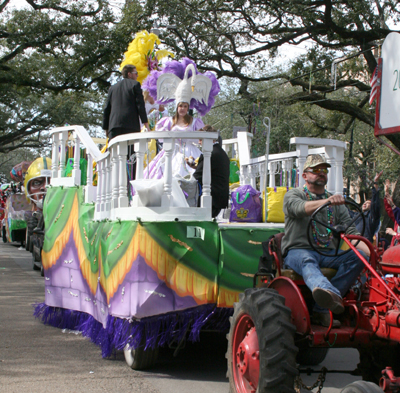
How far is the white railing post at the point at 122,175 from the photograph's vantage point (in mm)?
6113

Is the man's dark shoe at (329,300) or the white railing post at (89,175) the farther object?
the white railing post at (89,175)

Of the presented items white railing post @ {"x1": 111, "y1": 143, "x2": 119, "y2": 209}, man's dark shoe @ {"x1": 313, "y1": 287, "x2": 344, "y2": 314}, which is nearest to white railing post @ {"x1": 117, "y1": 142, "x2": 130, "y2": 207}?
white railing post @ {"x1": 111, "y1": 143, "x2": 119, "y2": 209}

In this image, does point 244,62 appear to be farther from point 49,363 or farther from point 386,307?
point 386,307

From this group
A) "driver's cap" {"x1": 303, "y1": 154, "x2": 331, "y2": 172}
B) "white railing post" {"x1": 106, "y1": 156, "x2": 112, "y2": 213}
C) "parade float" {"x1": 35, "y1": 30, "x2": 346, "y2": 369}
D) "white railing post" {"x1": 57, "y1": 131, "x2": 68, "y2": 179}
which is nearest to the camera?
"driver's cap" {"x1": 303, "y1": 154, "x2": 331, "y2": 172}

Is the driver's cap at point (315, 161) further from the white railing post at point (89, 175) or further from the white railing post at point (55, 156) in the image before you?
the white railing post at point (55, 156)

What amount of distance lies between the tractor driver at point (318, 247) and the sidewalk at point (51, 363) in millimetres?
1799

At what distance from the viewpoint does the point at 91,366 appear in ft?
19.5

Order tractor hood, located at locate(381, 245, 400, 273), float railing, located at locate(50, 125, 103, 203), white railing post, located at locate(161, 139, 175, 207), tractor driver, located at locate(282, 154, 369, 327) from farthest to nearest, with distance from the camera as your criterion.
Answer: float railing, located at locate(50, 125, 103, 203), white railing post, located at locate(161, 139, 175, 207), tractor driver, located at locate(282, 154, 369, 327), tractor hood, located at locate(381, 245, 400, 273)

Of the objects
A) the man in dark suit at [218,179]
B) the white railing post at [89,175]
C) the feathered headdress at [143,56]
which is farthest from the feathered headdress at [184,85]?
the man in dark suit at [218,179]

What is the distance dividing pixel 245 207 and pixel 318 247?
2586mm

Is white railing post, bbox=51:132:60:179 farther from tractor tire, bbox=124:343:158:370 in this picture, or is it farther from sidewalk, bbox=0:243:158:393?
tractor tire, bbox=124:343:158:370

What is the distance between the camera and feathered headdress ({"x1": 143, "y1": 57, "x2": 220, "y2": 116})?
867cm

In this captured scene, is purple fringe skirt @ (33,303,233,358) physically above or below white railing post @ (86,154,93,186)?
below

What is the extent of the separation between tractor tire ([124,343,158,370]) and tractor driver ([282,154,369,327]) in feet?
6.22
